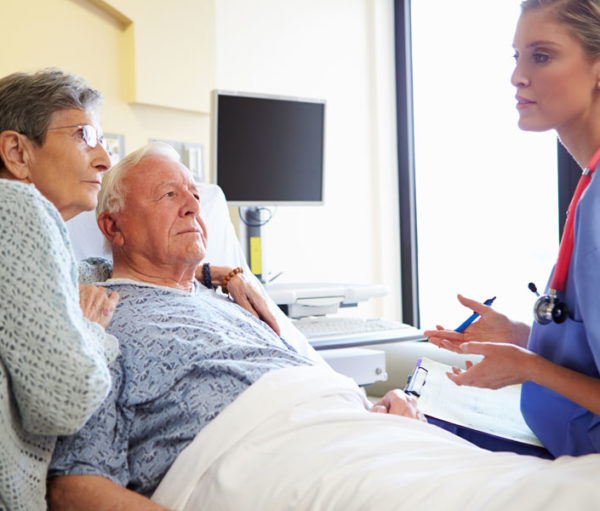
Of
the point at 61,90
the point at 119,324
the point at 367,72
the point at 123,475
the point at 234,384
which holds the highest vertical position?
the point at 367,72

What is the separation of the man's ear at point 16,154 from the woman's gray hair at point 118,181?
0.21 meters

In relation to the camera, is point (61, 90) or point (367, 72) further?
point (367, 72)

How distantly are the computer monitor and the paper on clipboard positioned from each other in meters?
1.25

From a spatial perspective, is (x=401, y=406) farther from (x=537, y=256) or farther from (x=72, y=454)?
(x=537, y=256)

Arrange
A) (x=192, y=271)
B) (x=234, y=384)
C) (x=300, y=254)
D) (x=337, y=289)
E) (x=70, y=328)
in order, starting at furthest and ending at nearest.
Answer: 1. (x=300, y=254)
2. (x=337, y=289)
3. (x=192, y=271)
4. (x=234, y=384)
5. (x=70, y=328)

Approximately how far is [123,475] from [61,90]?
857 mm

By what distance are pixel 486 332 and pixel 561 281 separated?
249mm

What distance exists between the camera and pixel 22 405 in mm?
961

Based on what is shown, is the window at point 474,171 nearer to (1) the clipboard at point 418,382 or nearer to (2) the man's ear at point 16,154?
(1) the clipboard at point 418,382

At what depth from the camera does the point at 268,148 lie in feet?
8.95

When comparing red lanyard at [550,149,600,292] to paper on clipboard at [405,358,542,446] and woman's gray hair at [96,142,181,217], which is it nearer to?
paper on clipboard at [405,358,542,446]

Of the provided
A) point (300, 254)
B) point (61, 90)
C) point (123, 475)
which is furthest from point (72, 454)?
point (300, 254)

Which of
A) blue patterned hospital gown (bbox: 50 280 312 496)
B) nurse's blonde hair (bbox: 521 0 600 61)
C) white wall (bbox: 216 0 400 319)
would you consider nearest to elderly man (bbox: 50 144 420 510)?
blue patterned hospital gown (bbox: 50 280 312 496)

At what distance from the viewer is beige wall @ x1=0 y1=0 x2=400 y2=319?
2719 mm
